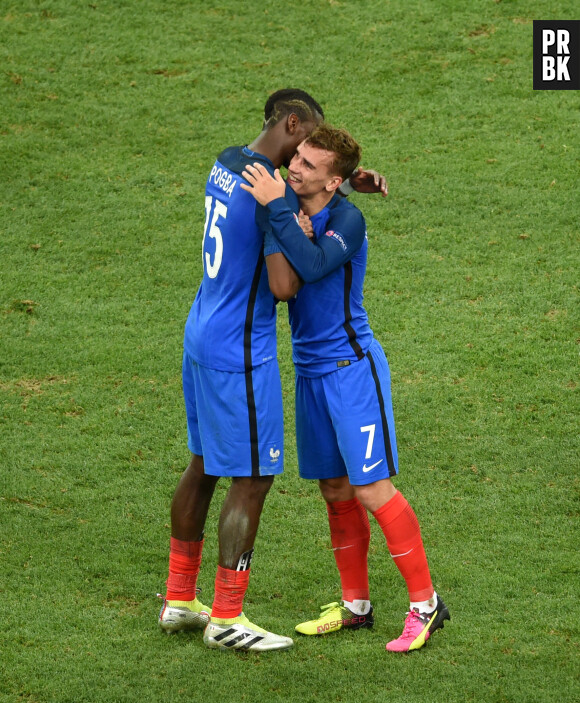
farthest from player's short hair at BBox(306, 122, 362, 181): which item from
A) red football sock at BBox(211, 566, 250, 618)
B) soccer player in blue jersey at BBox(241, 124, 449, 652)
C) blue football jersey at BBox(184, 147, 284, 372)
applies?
red football sock at BBox(211, 566, 250, 618)

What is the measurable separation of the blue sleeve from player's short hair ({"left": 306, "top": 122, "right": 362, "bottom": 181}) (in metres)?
0.28

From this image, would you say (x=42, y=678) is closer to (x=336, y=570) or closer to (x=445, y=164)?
(x=336, y=570)

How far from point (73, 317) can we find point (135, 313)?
514 millimetres

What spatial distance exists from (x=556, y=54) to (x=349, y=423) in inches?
370

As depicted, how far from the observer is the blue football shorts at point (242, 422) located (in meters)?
4.55

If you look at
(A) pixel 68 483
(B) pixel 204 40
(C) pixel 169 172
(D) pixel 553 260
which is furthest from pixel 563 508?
(B) pixel 204 40

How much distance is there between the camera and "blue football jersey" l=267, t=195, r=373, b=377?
445cm

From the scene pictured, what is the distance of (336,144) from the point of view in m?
Result: 4.45

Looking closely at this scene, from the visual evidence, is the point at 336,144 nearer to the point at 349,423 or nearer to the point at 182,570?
the point at 349,423

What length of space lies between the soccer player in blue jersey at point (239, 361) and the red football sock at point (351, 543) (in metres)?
0.45

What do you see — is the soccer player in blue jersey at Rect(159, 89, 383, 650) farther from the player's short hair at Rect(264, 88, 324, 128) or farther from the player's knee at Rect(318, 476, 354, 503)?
the player's knee at Rect(318, 476, 354, 503)

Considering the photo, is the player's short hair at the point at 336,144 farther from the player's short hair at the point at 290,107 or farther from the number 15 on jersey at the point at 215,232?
the number 15 on jersey at the point at 215,232

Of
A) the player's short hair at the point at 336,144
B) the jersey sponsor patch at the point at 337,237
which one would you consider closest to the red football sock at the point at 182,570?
the jersey sponsor patch at the point at 337,237

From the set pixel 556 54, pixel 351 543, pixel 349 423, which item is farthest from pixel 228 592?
pixel 556 54
